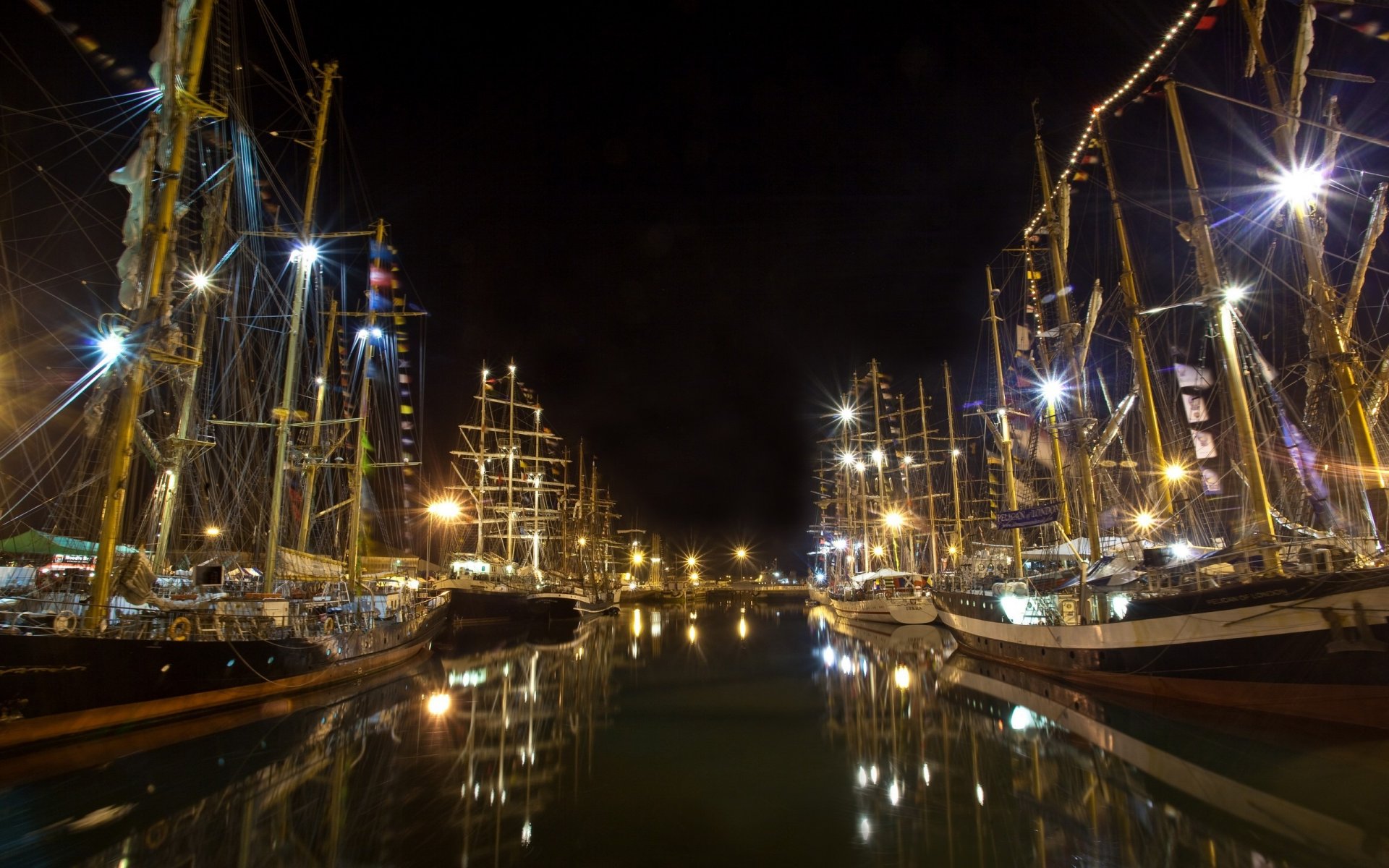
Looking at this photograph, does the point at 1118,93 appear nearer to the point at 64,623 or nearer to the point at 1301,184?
the point at 1301,184

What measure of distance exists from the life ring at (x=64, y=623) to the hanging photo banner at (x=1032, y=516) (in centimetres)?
2436

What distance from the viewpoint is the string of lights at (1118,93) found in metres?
17.1

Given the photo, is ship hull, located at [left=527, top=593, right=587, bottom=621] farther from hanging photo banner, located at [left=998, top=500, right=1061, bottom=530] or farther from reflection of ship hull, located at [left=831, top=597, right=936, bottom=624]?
hanging photo banner, located at [left=998, top=500, right=1061, bottom=530]

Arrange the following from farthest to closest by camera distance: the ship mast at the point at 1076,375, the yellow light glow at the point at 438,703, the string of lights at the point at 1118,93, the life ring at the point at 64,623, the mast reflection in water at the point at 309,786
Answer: the ship mast at the point at 1076,375 → the string of lights at the point at 1118,93 → the yellow light glow at the point at 438,703 → the life ring at the point at 64,623 → the mast reflection in water at the point at 309,786

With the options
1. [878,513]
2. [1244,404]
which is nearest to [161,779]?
[1244,404]

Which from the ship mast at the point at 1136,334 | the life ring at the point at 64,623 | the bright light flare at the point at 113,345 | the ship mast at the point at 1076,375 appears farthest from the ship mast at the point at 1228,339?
the bright light flare at the point at 113,345

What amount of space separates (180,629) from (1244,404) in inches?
971

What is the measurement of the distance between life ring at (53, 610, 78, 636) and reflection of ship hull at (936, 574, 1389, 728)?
22.2m

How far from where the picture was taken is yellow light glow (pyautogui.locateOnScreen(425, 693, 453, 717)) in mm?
15962

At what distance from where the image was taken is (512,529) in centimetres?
5653

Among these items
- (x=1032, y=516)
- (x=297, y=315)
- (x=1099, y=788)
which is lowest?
(x=1099, y=788)

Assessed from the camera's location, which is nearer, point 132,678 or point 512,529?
point 132,678

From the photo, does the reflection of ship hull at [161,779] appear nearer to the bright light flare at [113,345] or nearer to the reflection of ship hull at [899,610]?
the bright light flare at [113,345]

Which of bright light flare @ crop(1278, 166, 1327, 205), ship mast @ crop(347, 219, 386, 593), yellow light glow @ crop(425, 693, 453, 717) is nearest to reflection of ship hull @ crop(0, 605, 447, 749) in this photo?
yellow light glow @ crop(425, 693, 453, 717)
